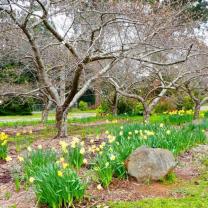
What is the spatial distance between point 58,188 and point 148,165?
1.60m

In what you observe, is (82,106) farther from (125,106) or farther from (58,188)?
(58,188)

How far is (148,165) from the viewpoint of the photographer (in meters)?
5.76

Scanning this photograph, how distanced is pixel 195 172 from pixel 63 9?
16.9 feet

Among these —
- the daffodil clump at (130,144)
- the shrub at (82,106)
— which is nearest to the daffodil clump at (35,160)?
the daffodil clump at (130,144)

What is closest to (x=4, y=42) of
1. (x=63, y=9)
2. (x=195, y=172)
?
(x=63, y=9)

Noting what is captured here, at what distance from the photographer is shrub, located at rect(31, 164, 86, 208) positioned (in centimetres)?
457

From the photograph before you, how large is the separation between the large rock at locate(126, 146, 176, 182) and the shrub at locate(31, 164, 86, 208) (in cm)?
119

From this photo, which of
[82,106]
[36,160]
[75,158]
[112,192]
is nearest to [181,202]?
[112,192]

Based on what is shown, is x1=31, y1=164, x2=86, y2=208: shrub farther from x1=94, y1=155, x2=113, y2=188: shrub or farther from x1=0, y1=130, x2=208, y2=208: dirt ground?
x1=94, y1=155, x2=113, y2=188: shrub

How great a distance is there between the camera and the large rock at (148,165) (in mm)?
5766

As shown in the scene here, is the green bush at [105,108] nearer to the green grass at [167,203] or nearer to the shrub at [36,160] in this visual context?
the shrub at [36,160]

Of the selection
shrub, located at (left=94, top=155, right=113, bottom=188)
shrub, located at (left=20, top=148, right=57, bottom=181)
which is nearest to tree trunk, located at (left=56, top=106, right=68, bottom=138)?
shrub, located at (left=20, top=148, right=57, bottom=181)

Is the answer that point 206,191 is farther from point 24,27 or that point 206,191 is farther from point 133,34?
point 133,34

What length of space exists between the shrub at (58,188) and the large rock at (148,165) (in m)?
1.19
